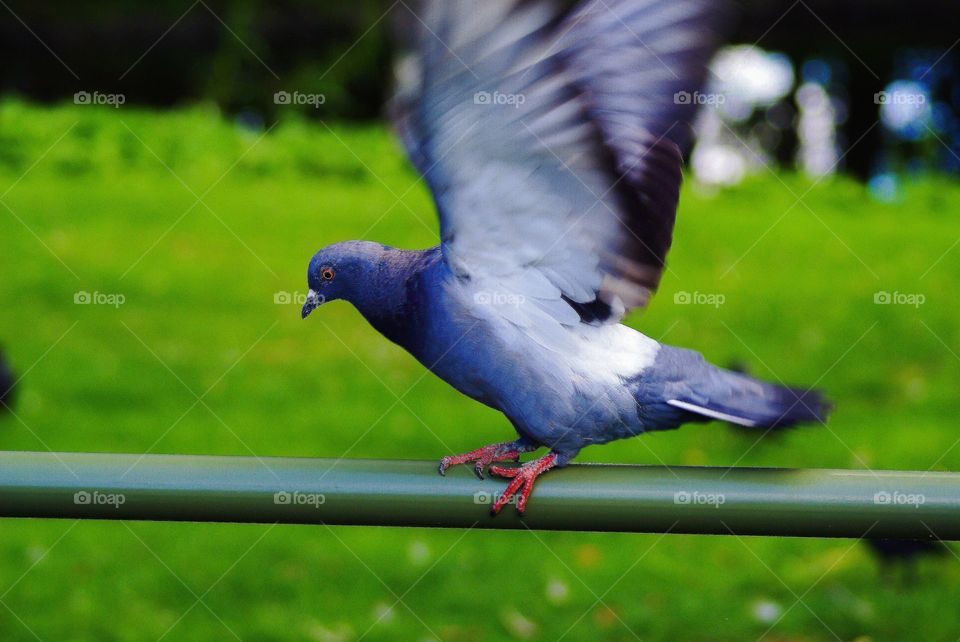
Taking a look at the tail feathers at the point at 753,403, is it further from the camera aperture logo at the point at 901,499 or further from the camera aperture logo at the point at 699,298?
the camera aperture logo at the point at 699,298

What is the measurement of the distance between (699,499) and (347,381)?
378 centimetres

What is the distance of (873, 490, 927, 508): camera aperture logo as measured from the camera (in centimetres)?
166

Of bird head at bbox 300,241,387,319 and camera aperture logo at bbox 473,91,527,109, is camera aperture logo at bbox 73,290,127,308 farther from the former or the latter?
camera aperture logo at bbox 473,91,527,109

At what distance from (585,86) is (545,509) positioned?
785 mm

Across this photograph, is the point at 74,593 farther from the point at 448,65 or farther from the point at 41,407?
the point at 448,65

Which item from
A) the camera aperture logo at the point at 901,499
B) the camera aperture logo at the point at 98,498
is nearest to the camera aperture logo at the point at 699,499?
the camera aperture logo at the point at 901,499

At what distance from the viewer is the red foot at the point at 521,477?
1775 mm

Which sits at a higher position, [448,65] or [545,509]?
[448,65]

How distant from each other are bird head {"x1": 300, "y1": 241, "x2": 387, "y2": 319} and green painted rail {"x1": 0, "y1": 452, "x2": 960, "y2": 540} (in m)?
0.67

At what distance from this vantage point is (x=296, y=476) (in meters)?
1.71

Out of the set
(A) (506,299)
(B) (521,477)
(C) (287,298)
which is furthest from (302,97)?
(B) (521,477)

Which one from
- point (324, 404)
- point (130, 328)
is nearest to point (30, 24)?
point (130, 328)

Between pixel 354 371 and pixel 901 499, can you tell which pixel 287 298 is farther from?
pixel 901 499

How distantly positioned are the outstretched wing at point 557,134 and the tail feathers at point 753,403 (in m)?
0.31
